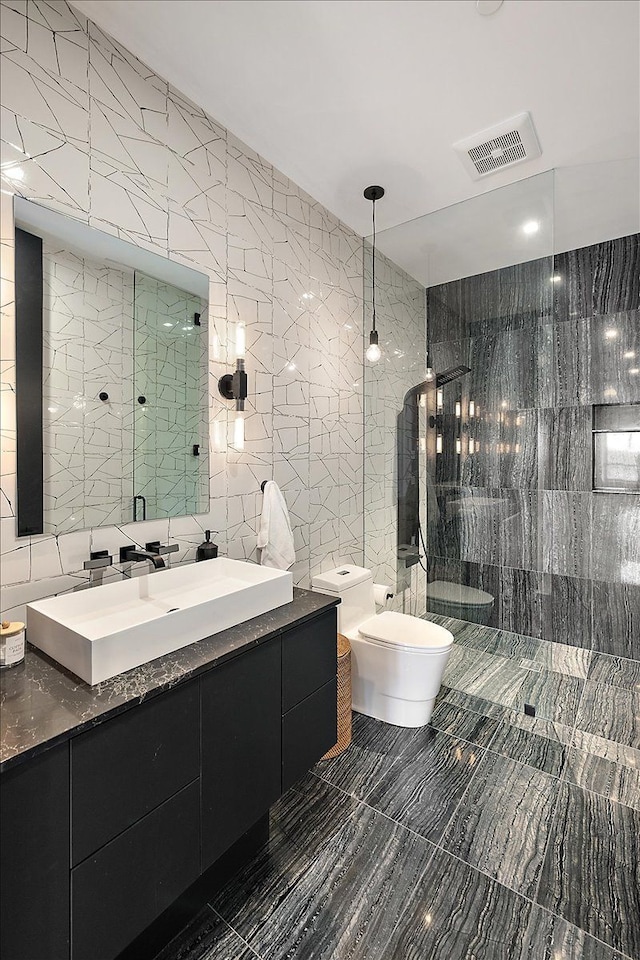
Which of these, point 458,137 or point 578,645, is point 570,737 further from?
point 458,137

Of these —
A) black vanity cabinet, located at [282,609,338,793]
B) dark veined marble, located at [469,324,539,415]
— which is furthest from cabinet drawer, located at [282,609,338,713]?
dark veined marble, located at [469,324,539,415]

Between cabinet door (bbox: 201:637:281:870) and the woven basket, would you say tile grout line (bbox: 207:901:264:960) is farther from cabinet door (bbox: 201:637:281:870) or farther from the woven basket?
the woven basket

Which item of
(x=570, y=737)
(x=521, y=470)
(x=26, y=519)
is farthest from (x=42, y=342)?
(x=570, y=737)

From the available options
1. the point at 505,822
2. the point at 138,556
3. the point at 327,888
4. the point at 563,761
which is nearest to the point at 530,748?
the point at 563,761

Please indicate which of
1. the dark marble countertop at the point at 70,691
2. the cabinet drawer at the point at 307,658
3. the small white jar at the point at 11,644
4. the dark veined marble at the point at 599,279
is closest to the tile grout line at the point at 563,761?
the cabinet drawer at the point at 307,658

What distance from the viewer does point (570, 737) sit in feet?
7.54

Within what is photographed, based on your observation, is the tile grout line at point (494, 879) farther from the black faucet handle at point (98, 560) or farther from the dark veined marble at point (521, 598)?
the black faucet handle at point (98, 560)

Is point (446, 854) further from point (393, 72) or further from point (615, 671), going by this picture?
point (393, 72)

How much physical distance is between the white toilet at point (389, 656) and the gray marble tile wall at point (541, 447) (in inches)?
17.4

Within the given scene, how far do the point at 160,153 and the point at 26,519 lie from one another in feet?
4.68

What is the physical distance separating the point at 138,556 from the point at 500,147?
2.38 m

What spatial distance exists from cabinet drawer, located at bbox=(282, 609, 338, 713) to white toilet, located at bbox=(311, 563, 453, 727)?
0.45 meters

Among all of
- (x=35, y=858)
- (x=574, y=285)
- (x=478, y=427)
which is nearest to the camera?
(x=35, y=858)

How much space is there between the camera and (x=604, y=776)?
2012mm
